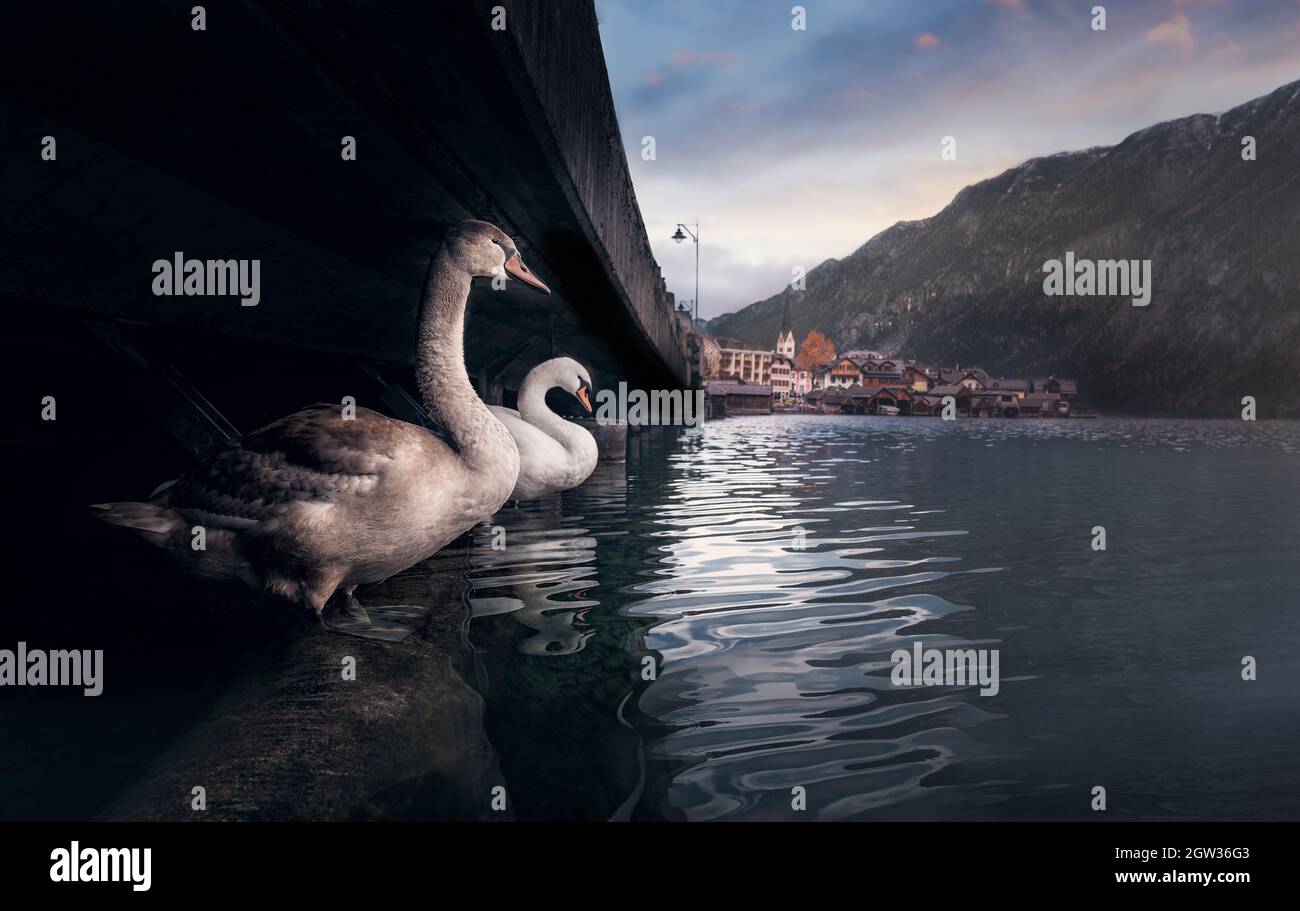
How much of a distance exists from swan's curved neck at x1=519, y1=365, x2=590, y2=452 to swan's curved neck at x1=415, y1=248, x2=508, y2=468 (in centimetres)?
391

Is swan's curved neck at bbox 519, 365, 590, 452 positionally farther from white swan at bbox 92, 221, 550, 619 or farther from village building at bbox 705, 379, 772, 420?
village building at bbox 705, 379, 772, 420

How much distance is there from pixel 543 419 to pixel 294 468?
15.8ft

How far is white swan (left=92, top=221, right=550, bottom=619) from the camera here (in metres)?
4.02

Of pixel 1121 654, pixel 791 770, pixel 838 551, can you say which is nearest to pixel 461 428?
pixel 791 770

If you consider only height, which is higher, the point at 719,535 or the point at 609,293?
the point at 609,293

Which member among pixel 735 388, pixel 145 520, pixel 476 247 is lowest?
pixel 145 520

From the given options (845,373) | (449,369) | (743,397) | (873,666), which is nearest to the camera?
(449,369)

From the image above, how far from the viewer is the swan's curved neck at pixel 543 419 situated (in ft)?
28.7

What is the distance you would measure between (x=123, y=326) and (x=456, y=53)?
15.9 ft

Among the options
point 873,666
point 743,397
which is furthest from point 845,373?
point 873,666

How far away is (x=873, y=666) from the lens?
16.1ft

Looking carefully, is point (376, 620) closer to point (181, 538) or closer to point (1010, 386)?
point (181, 538)
